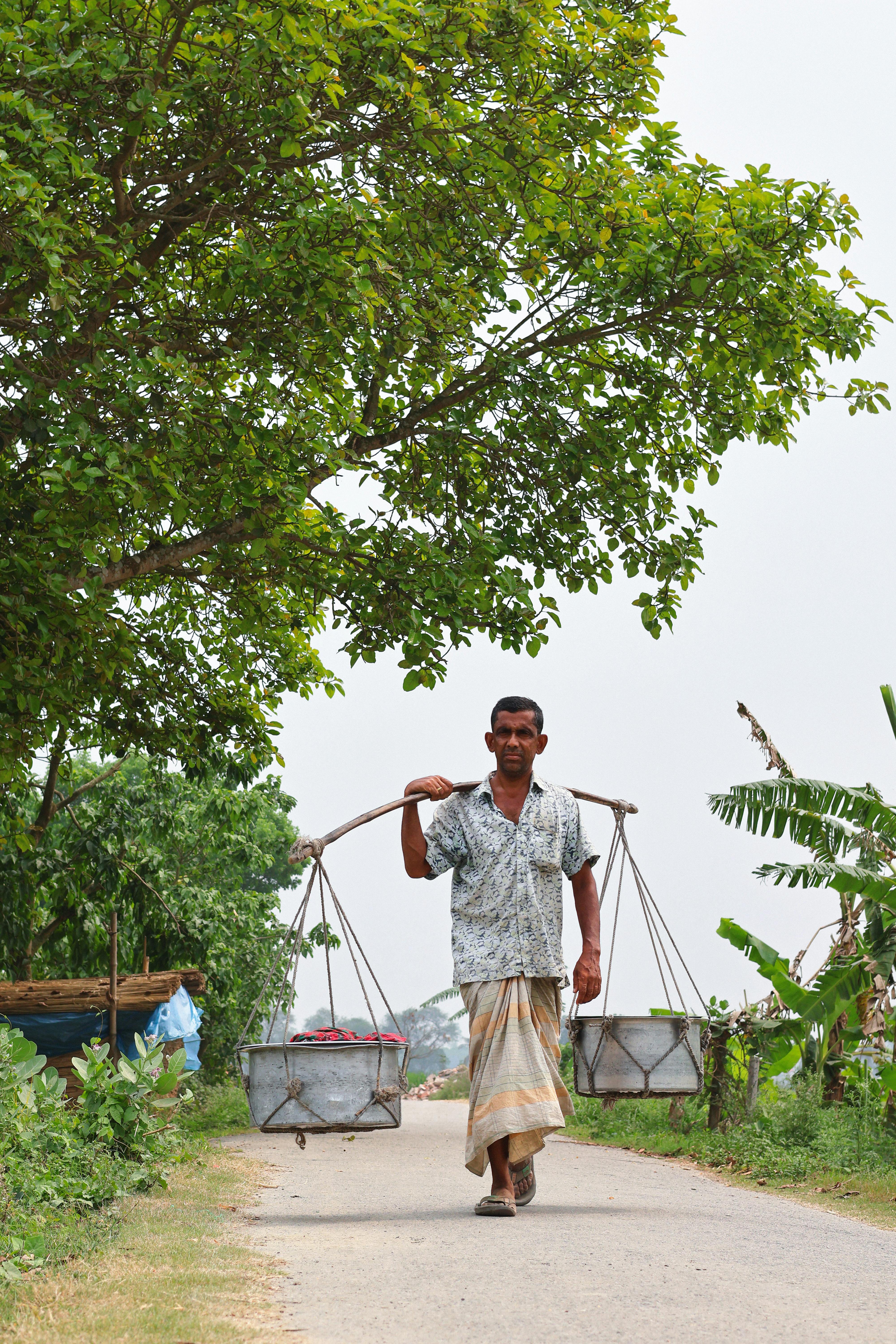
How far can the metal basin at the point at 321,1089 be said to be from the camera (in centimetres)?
583

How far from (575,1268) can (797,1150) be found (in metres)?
5.70

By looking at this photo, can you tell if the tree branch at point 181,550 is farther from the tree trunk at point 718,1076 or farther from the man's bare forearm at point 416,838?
the tree trunk at point 718,1076

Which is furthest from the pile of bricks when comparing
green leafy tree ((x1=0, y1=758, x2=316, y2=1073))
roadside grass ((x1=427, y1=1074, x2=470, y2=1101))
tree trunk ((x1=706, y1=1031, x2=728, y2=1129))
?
tree trunk ((x1=706, y1=1031, x2=728, y2=1129))

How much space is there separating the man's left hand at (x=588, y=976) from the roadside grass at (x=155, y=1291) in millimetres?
1826

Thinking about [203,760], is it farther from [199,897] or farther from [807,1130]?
[199,897]

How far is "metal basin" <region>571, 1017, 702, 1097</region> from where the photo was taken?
6.51m

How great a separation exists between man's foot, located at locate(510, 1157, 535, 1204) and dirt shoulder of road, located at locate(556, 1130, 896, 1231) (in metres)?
1.66

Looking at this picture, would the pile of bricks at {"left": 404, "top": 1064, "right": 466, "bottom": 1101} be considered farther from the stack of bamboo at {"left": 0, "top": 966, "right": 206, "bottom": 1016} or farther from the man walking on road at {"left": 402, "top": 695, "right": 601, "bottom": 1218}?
the man walking on road at {"left": 402, "top": 695, "right": 601, "bottom": 1218}

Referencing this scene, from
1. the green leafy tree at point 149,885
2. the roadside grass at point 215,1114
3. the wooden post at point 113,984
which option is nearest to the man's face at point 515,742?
the green leafy tree at point 149,885

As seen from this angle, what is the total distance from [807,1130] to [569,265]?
645cm

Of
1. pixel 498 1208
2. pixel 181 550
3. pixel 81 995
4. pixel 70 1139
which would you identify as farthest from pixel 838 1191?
pixel 81 995

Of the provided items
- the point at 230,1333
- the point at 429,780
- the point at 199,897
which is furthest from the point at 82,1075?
the point at 199,897

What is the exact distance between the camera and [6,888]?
13289 mm

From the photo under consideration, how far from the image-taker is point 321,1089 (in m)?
A: 5.84
